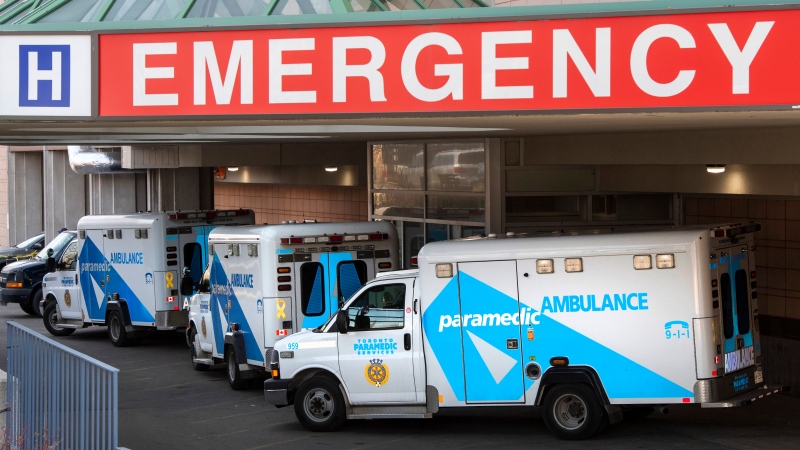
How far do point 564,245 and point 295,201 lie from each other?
911 inches

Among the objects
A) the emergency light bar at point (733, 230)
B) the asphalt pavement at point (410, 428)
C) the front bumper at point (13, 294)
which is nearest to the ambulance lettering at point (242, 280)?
the asphalt pavement at point (410, 428)

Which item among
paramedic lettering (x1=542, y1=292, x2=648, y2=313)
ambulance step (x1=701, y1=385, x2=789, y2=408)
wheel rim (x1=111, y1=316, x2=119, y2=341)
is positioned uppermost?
paramedic lettering (x1=542, y1=292, x2=648, y2=313)

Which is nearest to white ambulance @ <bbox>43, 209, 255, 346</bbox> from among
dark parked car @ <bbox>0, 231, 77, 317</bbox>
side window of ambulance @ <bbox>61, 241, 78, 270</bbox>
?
side window of ambulance @ <bbox>61, 241, 78, 270</bbox>

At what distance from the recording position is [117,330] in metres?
23.1

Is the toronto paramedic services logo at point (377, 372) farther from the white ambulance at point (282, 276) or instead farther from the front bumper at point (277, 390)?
the white ambulance at point (282, 276)

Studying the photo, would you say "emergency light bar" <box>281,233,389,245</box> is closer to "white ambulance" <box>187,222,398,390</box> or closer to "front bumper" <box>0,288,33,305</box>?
"white ambulance" <box>187,222,398,390</box>

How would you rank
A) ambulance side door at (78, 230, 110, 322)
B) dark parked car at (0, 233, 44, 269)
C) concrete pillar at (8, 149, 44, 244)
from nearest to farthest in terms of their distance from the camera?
ambulance side door at (78, 230, 110, 322)
dark parked car at (0, 233, 44, 269)
concrete pillar at (8, 149, 44, 244)

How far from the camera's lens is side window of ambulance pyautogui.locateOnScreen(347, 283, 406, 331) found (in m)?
A: 14.1

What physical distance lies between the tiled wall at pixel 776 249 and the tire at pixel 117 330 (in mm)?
11284

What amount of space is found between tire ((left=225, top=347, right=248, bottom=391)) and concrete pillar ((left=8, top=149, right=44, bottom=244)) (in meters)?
30.7

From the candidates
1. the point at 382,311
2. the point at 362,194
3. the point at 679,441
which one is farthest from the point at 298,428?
the point at 362,194

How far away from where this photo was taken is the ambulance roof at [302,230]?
54.7ft

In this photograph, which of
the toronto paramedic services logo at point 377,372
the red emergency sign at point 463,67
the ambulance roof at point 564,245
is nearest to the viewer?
the red emergency sign at point 463,67

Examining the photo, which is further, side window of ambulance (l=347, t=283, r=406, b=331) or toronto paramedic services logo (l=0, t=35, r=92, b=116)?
side window of ambulance (l=347, t=283, r=406, b=331)
